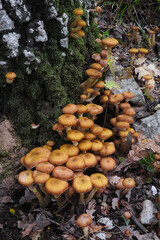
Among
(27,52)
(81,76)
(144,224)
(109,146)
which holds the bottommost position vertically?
(144,224)

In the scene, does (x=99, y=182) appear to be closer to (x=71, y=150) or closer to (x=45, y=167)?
(x=71, y=150)

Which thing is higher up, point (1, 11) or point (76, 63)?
point (1, 11)

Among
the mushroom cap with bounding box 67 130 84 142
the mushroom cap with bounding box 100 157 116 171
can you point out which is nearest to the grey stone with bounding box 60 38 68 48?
the mushroom cap with bounding box 67 130 84 142

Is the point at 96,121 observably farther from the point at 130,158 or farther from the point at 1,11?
the point at 1,11

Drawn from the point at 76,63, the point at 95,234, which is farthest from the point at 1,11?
the point at 95,234

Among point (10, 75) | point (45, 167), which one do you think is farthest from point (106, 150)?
point (10, 75)

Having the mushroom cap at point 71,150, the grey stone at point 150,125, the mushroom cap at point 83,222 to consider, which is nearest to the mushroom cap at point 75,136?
the mushroom cap at point 71,150
